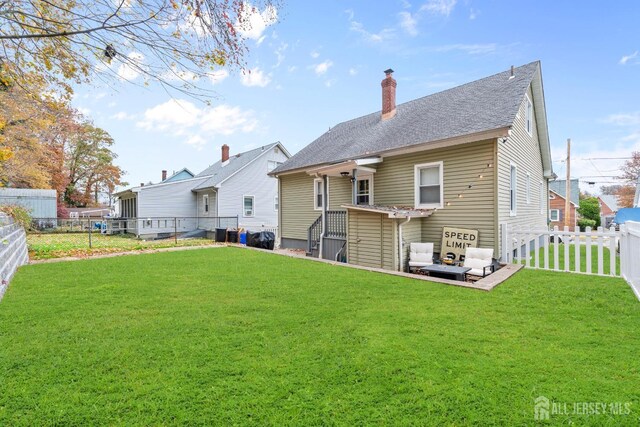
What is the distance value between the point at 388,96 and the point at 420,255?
796 cm

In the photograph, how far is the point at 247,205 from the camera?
22203 mm

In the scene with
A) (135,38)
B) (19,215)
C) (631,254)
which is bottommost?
(631,254)

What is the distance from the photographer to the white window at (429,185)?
910cm

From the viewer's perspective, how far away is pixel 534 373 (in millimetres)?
2781

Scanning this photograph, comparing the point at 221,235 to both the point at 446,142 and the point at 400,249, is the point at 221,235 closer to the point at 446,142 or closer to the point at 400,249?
the point at 400,249

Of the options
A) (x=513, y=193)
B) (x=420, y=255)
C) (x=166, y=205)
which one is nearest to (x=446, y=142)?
(x=513, y=193)

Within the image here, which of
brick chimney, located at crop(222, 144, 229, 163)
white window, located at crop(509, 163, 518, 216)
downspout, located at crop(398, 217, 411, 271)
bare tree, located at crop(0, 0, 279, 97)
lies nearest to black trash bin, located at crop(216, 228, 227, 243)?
downspout, located at crop(398, 217, 411, 271)

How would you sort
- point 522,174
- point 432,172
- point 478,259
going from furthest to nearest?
point 522,174, point 432,172, point 478,259

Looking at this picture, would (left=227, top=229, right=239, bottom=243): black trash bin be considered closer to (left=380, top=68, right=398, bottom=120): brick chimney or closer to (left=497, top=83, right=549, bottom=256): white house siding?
(left=380, top=68, right=398, bottom=120): brick chimney

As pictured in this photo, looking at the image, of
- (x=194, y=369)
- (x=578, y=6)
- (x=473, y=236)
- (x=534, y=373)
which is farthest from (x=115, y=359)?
(x=578, y=6)

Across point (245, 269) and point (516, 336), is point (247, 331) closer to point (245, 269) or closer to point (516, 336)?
point (516, 336)

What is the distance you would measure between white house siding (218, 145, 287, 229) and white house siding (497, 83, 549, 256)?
14360 millimetres

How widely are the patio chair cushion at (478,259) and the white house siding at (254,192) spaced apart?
49.7ft

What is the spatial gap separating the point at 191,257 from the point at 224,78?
295 inches
